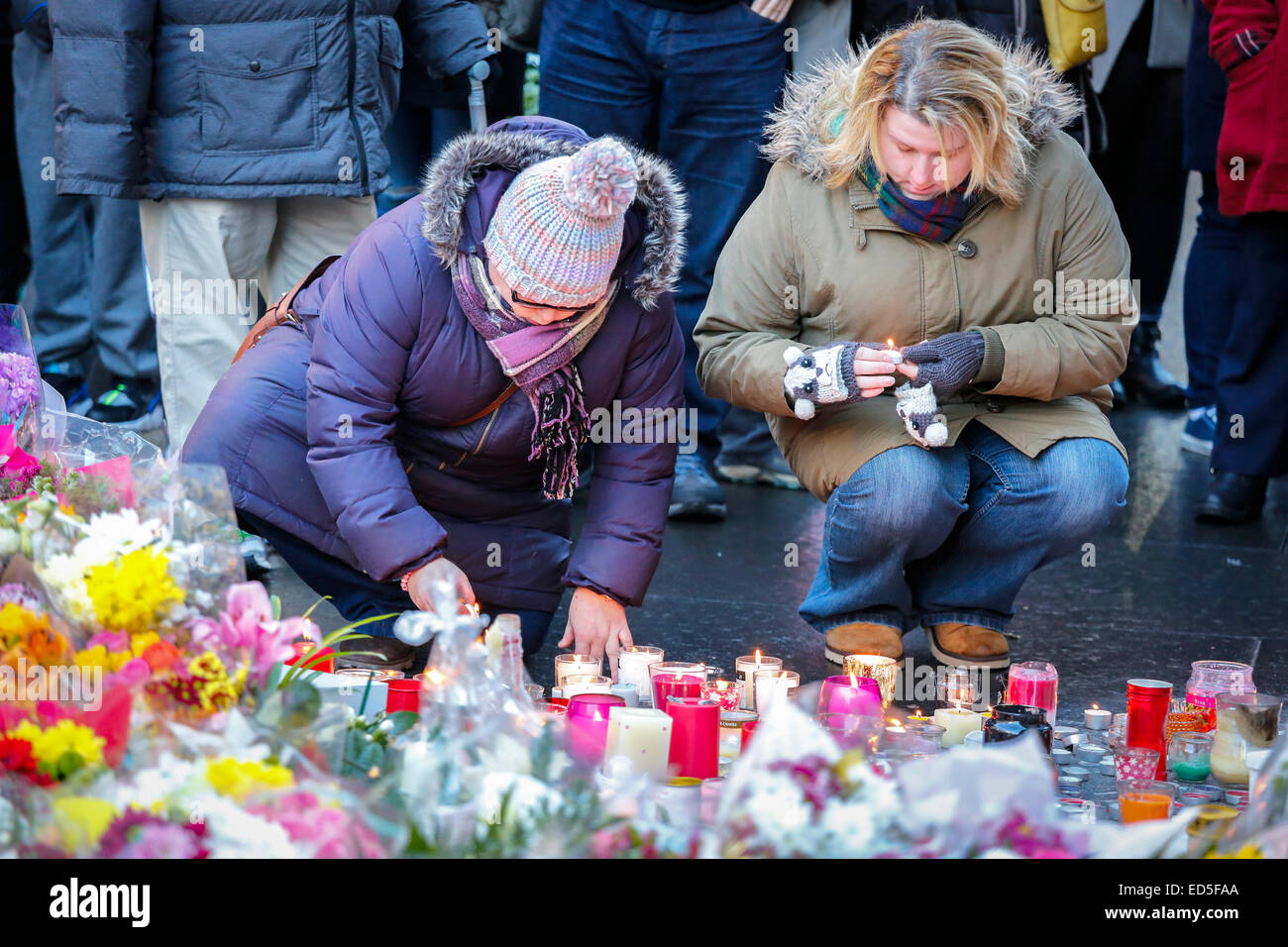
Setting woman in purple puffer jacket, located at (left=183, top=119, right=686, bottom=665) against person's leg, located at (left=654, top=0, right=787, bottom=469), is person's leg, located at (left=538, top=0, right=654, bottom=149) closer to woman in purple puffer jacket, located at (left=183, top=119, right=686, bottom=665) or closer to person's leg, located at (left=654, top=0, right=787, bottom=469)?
person's leg, located at (left=654, top=0, right=787, bottom=469)

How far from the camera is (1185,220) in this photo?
336 inches

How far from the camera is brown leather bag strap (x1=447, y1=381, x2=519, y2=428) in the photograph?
9.14ft

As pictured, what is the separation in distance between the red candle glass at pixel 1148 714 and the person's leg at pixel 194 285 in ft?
7.51

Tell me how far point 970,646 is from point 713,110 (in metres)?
1.74

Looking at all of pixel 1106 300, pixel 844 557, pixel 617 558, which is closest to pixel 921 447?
pixel 844 557

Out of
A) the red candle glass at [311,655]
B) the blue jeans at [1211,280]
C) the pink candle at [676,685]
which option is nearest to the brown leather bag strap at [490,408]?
the pink candle at [676,685]

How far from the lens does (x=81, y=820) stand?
51.7 inches

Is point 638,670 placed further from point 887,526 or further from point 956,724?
point 887,526

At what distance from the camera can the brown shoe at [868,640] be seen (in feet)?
10.4

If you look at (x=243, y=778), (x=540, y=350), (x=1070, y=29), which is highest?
(x=1070, y=29)

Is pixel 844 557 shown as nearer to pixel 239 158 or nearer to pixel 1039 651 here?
pixel 1039 651

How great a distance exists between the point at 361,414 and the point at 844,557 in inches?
42.2

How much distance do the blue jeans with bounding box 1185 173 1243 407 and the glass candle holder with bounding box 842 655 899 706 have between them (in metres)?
2.63

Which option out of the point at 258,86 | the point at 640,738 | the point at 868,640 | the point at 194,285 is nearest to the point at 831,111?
the point at 868,640
